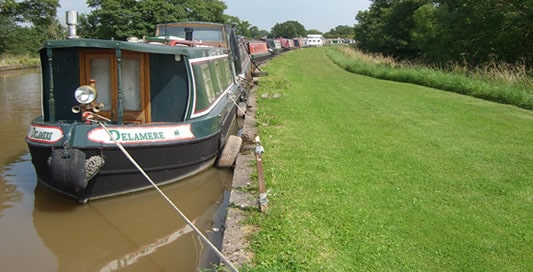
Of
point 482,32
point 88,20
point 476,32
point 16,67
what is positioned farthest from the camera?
point 88,20

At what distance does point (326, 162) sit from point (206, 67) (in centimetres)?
284

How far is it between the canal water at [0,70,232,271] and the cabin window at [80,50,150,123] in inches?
49.7

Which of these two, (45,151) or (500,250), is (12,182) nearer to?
(45,151)

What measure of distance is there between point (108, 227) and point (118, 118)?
149cm

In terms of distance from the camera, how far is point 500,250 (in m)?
3.71

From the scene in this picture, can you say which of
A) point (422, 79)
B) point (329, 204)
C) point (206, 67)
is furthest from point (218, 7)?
point (329, 204)

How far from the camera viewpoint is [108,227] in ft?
16.3

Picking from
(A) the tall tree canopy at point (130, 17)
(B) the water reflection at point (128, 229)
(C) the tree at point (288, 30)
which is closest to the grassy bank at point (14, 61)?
(A) the tall tree canopy at point (130, 17)

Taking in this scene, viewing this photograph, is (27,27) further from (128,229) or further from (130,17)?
(128,229)

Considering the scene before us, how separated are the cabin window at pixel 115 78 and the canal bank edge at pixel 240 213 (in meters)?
1.67

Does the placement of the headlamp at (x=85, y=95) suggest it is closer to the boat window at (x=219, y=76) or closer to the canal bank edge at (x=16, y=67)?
the boat window at (x=219, y=76)

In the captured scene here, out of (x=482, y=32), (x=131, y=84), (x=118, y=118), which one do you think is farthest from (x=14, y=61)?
(x=118, y=118)

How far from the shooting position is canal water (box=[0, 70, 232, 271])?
13.9 feet

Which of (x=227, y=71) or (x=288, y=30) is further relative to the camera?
(x=288, y=30)
